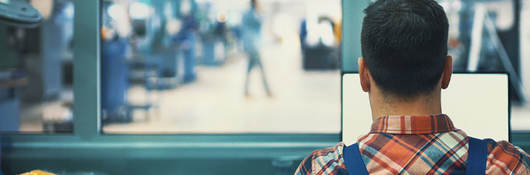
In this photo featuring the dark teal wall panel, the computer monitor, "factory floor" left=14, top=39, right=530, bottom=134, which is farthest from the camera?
"factory floor" left=14, top=39, right=530, bottom=134

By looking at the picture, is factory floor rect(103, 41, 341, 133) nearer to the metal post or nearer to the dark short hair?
the metal post

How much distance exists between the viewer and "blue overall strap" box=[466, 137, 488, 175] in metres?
0.76

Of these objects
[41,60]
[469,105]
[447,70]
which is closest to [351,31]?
[469,105]

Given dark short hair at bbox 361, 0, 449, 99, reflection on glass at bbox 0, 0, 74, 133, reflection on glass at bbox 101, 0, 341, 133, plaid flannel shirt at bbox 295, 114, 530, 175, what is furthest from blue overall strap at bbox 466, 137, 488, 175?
reflection on glass at bbox 0, 0, 74, 133

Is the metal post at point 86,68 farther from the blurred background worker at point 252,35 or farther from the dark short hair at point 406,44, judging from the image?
the blurred background worker at point 252,35

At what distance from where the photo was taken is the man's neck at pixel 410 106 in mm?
831

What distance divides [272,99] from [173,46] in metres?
2.34

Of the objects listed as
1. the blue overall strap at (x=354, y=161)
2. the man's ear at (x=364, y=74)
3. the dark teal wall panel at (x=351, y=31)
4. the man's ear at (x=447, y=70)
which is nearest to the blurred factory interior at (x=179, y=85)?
the dark teal wall panel at (x=351, y=31)

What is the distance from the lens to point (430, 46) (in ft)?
2.64

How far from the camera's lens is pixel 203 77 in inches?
400

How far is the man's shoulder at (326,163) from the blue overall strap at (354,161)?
11 millimetres

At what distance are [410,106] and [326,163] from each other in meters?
0.19

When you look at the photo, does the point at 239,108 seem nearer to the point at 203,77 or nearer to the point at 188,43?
the point at 188,43

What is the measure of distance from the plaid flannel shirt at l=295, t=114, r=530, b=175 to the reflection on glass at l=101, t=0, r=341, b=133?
1235 millimetres
